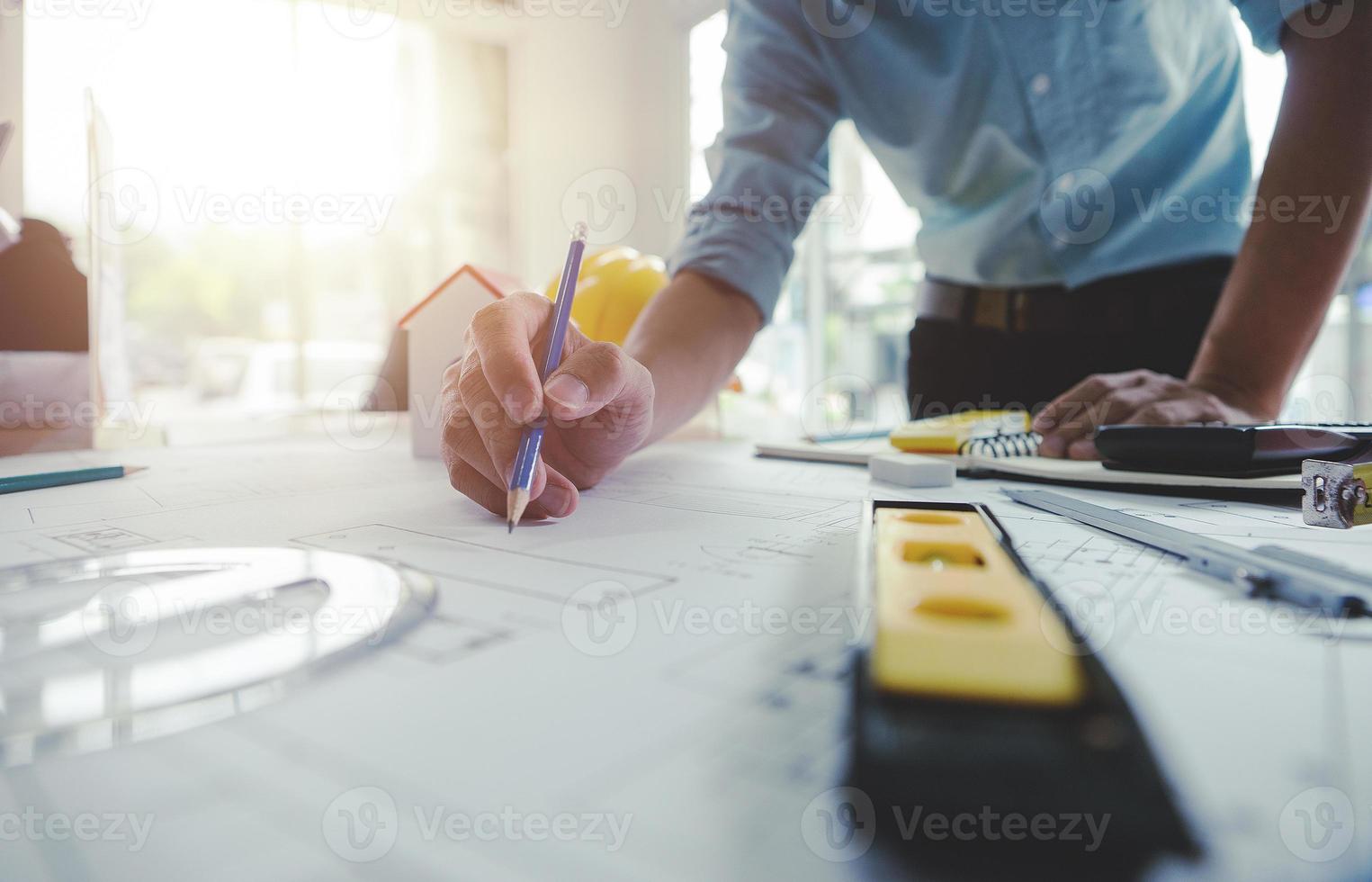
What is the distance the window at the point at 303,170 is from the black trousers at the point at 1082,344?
2096 mm

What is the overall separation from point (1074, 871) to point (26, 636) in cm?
32

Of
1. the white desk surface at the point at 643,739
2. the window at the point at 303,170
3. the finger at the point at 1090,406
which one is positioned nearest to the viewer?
the white desk surface at the point at 643,739

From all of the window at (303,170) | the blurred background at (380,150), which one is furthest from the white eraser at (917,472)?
the window at (303,170)

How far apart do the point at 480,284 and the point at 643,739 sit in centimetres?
73

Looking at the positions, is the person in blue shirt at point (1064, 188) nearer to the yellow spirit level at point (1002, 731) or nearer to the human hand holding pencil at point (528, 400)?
the human hand holding pencil at point (528, 400)

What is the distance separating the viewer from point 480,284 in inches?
32.9

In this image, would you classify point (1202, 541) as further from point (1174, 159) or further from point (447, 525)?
point (1174, 159)

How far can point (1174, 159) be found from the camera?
36.5 inches

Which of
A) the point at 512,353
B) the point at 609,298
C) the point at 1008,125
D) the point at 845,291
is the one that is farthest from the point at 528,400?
the point at 845,291

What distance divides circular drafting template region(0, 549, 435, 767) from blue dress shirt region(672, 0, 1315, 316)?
0.66m

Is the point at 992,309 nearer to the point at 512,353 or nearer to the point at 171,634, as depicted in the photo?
the point at 512,353

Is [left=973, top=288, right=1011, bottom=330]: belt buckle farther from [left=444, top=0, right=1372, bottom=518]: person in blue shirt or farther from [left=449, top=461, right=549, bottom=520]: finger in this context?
[left=449, top=461, right=549, bottom=520]: finger

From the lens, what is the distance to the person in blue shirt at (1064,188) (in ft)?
2.37

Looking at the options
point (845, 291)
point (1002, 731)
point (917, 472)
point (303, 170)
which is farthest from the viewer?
point (845, 291)
